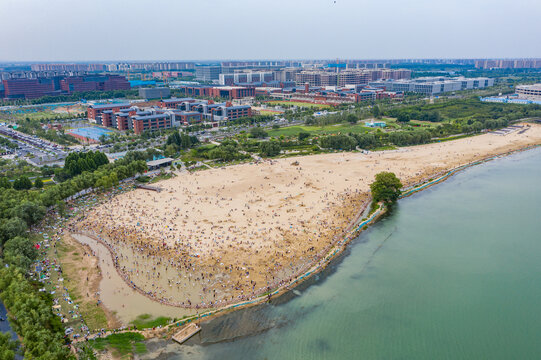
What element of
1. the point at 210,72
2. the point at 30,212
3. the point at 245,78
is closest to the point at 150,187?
the point at 30,212

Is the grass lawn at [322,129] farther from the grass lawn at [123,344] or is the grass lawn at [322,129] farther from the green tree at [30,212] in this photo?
the grass lawn at [123,344]

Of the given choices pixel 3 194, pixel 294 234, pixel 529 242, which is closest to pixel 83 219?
pixel 3 194

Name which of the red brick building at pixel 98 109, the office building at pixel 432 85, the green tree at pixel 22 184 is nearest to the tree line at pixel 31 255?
the green tree at pixel 22 184

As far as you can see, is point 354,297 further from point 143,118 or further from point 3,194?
point 143,118

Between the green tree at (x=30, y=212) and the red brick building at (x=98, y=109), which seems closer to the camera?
the green tree at (x=30, y=212)

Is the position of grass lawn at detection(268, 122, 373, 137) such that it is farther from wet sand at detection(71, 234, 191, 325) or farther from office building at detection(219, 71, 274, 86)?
office building at detection(219, 71, 274, 86)
